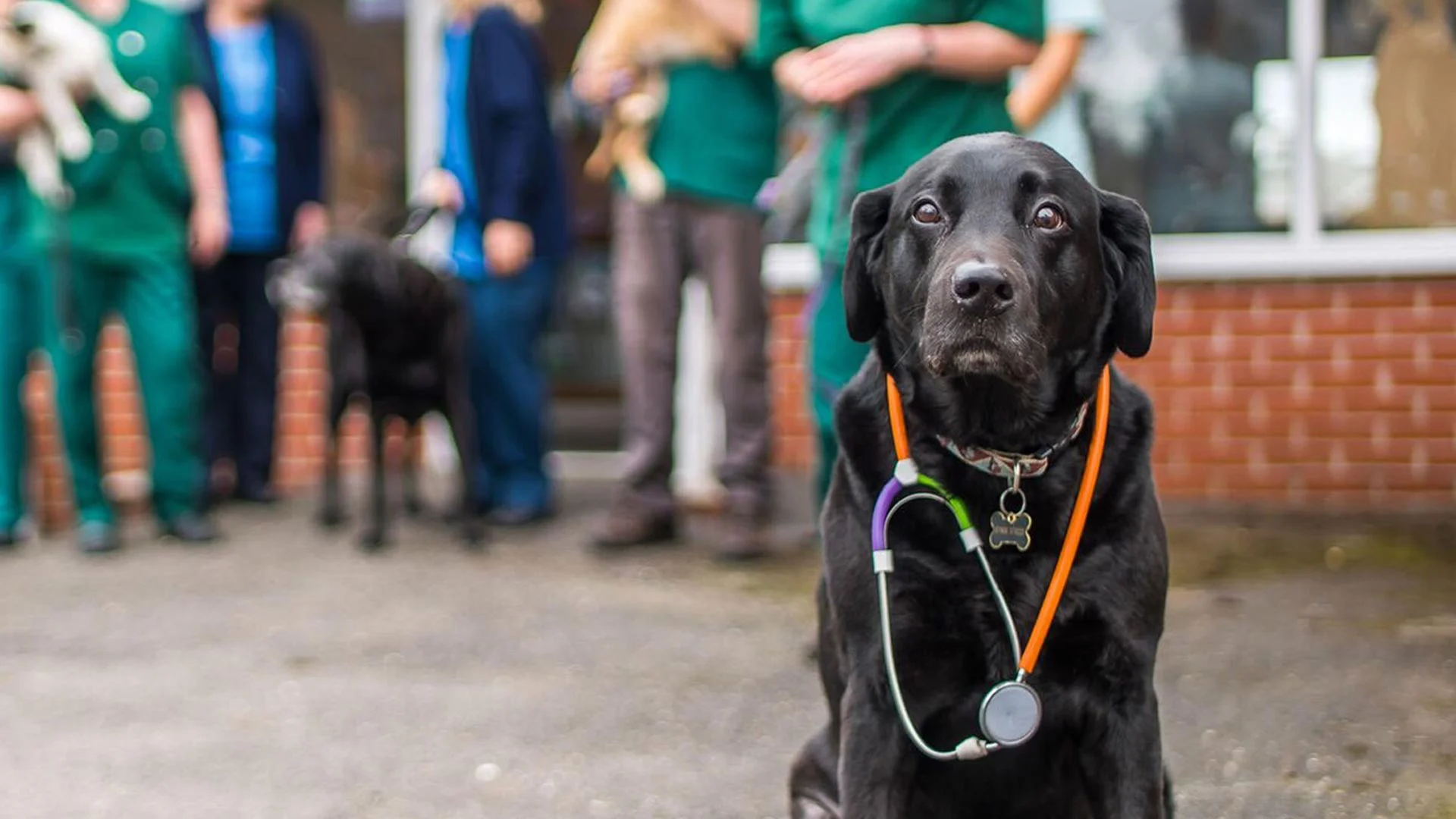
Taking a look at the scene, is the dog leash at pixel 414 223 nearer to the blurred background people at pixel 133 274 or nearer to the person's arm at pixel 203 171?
the person's arm at pixel 203 171

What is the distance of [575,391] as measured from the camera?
8539mm

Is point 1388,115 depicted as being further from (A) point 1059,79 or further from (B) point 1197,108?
(A) point 1059,79

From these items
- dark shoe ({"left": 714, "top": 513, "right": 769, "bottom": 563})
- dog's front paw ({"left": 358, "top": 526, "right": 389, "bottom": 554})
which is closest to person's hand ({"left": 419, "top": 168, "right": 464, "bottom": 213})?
dog's front paw ({"left": 358, "top": 526, "right": 389, "bottom": 554})

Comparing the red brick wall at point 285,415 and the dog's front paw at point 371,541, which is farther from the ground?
the red brick wall at point 285,415

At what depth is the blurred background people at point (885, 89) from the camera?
3627 millimetres

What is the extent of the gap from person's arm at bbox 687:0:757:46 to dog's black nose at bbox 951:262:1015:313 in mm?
3420

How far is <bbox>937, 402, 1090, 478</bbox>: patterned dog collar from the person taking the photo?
233 cm

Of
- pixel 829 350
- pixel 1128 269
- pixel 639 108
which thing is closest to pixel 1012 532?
pixel 1128 269

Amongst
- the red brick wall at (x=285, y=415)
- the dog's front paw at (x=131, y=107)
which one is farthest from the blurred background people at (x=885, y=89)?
the red brick wall at (x=285, y=415)

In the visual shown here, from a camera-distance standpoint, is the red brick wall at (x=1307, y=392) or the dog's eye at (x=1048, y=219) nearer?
the dog's eye at (x=1048, y=219)

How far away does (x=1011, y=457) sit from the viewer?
7.68ft

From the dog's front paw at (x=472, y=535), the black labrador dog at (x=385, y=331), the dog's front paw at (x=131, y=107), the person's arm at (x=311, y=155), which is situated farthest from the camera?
the person's arm at (x=311, y=155)

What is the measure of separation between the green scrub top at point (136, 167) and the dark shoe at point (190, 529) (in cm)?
104

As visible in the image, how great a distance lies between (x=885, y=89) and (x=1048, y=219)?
153cm
